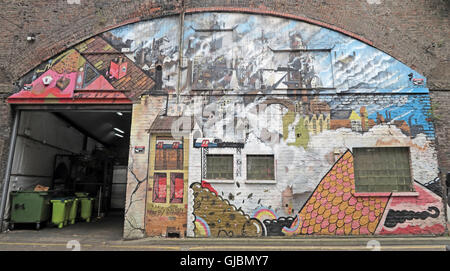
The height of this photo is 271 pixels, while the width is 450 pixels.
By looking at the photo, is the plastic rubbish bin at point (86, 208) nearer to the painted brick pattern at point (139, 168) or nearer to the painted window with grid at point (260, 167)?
the painted brick pattern at point (139, 168)

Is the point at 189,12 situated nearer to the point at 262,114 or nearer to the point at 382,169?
the point at 262,114

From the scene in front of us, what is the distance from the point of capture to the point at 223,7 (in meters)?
9.90

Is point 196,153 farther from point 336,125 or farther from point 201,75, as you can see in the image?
point 336,125

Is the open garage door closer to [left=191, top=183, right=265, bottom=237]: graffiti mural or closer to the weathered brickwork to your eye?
the weathered brickwork

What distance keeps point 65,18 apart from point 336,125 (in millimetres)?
10367

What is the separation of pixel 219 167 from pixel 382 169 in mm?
5263

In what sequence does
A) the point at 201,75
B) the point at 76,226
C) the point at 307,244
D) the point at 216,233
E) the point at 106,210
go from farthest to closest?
the point at 106,210, the point at 76,226, the point at 201,75, the point at 216,233, the point at 307,244

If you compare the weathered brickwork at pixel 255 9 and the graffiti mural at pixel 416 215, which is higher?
the weathered brickwork at pixel 255 9

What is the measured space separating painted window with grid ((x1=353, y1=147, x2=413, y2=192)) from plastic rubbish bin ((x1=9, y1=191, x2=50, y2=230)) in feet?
36.2

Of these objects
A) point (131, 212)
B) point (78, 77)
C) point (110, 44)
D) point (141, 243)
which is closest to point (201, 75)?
point (110, 44)

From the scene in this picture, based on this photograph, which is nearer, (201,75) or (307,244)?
(307,244)

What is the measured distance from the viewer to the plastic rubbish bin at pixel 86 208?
1227 cm

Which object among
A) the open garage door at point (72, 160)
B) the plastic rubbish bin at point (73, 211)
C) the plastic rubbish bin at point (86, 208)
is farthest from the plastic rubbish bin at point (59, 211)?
the plastic rubbish bin at point (86, 208)

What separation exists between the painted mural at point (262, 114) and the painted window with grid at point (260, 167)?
A: 0.10m
